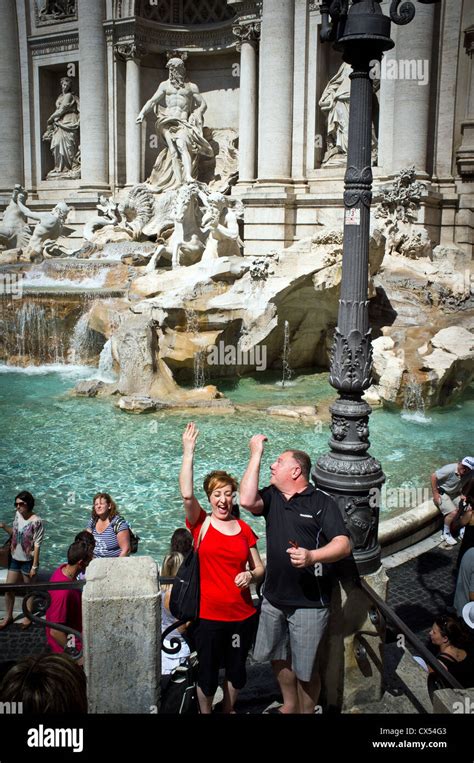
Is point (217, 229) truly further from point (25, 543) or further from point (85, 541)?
point (85, 541)

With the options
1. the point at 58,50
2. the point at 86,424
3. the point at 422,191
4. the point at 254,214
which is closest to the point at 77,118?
the point at 58,50

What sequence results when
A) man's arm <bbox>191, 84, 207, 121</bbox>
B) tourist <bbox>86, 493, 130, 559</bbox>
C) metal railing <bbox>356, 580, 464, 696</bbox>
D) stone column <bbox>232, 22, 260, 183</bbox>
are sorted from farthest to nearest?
man's arm <bbox>191, 84, 207, 121</bbox> → stone column <bbox>232, 22, 260, 183</bbox> → tourist <bbox>86, 493, 130, 559</bbox> → metal railing <bbox>356, 580, 464, 696</bbox>

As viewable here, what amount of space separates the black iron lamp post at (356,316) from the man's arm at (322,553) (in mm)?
712

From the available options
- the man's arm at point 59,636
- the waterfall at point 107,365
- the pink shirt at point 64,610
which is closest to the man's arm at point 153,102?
the waterfall at point 107,365

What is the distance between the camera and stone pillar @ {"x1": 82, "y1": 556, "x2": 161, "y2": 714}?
2.95 meters

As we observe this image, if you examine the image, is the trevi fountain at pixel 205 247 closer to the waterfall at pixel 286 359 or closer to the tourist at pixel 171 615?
the waterfall at pixel 286 359

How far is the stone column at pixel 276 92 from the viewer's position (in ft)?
52.9

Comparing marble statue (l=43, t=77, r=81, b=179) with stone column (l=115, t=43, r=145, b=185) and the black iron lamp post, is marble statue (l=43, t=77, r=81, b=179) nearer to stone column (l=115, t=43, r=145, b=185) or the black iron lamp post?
stone column (l=115, t=43, r=145, b=185)

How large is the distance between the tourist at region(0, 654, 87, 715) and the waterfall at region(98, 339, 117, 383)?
10412 millimetres

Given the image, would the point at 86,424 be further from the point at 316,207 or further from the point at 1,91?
the point at 1,91

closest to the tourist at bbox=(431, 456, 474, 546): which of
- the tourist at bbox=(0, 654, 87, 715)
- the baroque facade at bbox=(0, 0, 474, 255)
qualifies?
the tourist at bbox=(0, 654, 87, 715)

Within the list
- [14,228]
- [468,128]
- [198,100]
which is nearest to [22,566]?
[468,128]

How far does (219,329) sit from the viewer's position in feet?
39.1

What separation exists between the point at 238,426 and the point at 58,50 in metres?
15.6
